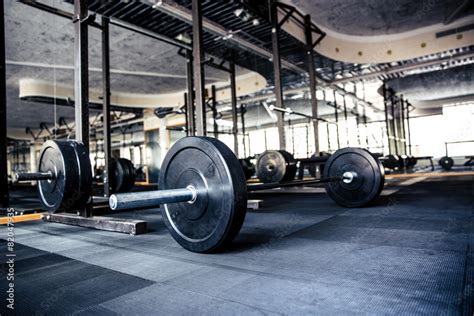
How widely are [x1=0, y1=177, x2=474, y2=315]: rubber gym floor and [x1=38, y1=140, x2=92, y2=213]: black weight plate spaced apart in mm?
251

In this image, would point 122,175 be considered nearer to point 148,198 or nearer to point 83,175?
point 83,175

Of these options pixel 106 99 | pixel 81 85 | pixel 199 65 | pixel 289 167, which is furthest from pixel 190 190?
pixel 289 167

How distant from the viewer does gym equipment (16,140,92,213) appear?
81.4 inches

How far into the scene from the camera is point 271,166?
4.37 meters

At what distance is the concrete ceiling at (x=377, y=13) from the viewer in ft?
18.2

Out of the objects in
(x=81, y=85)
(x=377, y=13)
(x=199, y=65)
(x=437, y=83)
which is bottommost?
(x=81, y=85)

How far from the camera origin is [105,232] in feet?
7.34

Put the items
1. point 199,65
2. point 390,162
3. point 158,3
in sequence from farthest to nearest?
point 390,162 < point 158,3 < point 199,65


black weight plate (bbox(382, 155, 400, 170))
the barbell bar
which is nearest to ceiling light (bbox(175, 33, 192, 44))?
the barbell bar

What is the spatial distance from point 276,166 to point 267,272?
3.13m

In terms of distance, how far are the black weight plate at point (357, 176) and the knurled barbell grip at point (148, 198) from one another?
176 cm

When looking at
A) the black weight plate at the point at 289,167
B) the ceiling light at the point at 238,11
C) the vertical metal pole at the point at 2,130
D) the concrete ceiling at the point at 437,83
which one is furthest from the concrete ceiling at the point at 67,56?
the concrete ceiling at the point at 437,83

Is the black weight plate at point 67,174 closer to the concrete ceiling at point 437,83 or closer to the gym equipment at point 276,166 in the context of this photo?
the gym equipment at point 276,166

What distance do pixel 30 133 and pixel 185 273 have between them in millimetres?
15687
